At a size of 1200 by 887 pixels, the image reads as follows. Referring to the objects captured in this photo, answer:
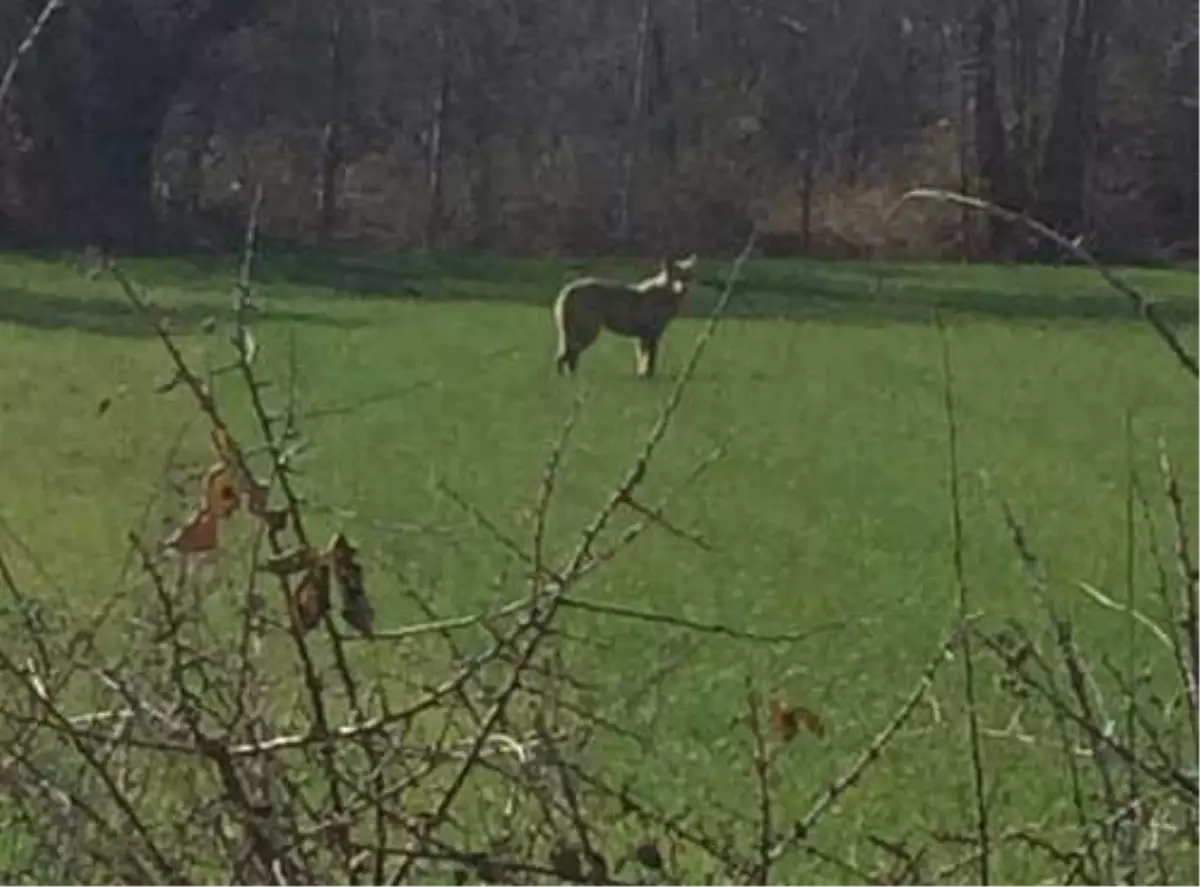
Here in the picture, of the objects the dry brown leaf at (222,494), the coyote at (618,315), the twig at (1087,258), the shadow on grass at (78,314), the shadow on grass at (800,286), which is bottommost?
the shadow on grass at (800,286)

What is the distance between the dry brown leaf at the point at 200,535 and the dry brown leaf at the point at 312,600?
0.68 ft

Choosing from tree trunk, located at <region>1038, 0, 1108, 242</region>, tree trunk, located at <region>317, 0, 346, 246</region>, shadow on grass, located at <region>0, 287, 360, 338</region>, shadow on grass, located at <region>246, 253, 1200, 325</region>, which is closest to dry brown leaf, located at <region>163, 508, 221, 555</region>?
shadow on grass, located at <region>0, 287, 360, 338</region>

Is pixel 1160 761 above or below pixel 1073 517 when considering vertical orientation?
above

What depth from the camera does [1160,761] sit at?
9.14 ft

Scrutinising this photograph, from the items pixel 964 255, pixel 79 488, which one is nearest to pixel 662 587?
pixel 79 488

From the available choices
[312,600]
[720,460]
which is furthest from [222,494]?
[720,460]

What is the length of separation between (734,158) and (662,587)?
3492cm

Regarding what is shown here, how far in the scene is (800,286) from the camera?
40156 mm

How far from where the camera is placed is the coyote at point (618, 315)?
94.1ft

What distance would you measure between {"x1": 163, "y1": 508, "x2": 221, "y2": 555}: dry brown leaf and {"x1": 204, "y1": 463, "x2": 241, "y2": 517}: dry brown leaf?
0.03 ft

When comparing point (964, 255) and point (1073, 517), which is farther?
point (964, 255)

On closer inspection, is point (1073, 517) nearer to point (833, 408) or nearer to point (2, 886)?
point (833, 408)

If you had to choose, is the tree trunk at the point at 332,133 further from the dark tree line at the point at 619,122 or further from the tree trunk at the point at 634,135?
the tree trunk at the point at 634,135

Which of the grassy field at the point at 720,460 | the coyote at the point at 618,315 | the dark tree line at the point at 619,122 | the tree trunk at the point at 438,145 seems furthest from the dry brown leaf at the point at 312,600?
the tree trunk at the point at 438,145
